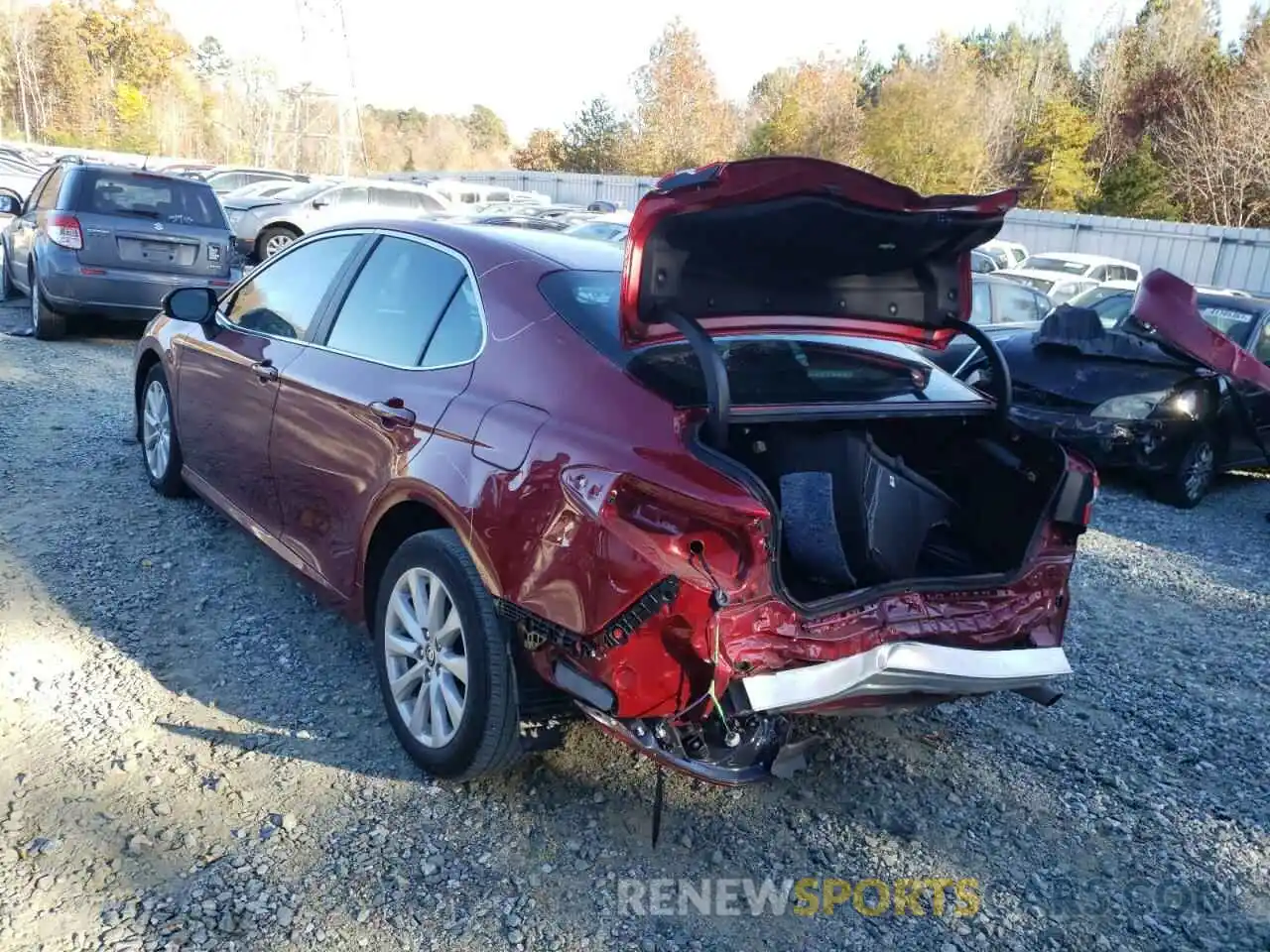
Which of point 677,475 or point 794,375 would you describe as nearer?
point 677,475

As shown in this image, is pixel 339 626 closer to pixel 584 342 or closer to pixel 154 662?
pixel 154 662

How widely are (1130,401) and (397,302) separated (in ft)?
18.7

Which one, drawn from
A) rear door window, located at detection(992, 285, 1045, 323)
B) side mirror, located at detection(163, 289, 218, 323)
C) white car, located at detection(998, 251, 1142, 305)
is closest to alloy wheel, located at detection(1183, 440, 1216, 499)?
rear door window, located at detection(992, 285, 1045, 323)

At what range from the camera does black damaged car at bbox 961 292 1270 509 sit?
7.24 m

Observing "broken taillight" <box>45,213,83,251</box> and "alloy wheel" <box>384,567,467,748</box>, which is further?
"broken taillight" <box>45,213,83,251</box>

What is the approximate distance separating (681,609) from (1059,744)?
2.08 m

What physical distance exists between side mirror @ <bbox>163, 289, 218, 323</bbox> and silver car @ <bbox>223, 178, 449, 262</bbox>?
1141cm

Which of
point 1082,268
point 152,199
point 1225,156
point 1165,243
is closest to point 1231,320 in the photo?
point 152,199

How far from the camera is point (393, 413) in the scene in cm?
326

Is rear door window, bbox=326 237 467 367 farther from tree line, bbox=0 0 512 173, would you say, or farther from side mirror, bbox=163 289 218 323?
tree line, bbox=0 0 512 173

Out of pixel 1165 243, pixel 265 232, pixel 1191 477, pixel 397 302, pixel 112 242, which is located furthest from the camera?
pixel 1165 243

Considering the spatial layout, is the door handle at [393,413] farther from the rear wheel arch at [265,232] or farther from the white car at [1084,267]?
the white car at [1084,267]

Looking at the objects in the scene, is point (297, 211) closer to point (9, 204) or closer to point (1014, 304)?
point (9, 204)

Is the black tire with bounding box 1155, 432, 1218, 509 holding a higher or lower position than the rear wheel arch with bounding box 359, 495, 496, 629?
lower
